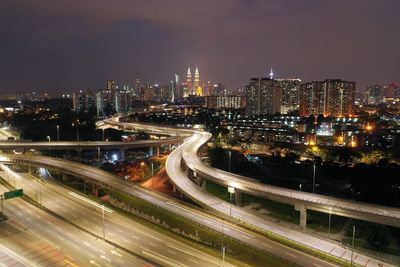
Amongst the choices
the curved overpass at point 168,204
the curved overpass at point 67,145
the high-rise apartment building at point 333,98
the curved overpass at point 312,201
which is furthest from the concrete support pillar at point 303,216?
the high-rise apartment building at point 333,98

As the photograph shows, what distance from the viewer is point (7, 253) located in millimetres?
24984

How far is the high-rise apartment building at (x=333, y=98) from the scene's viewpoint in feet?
600

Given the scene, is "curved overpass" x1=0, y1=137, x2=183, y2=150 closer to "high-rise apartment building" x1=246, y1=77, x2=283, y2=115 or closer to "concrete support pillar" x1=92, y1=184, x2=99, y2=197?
"concrete support pillar" x1=92, y1=184, x2=99, y2=197

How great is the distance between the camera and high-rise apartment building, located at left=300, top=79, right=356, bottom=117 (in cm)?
18288

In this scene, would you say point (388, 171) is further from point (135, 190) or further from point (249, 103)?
point (249, 103)

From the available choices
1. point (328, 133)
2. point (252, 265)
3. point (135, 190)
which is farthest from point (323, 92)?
point (252, 265)

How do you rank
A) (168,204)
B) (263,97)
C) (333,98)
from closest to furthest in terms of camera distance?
(168,204) < (333,98) < (263,97)

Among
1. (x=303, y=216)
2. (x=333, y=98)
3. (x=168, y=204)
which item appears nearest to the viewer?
(x=303, y=216)

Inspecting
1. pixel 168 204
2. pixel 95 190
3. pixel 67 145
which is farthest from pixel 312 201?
pixel 67 145

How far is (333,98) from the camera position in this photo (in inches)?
7254

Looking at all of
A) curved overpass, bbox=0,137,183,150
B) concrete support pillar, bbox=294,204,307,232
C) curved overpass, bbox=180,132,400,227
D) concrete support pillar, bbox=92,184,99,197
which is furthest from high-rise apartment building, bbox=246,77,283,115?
concrete support pillar, bbox=294,204,307,232

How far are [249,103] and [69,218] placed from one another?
16843 centimetres

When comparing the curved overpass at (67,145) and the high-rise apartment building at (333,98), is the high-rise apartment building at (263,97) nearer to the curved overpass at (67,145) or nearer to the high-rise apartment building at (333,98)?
the high-rise apartment building at (333,98)

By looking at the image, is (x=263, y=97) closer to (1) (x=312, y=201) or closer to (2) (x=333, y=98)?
(2) (x=333, y=98)
